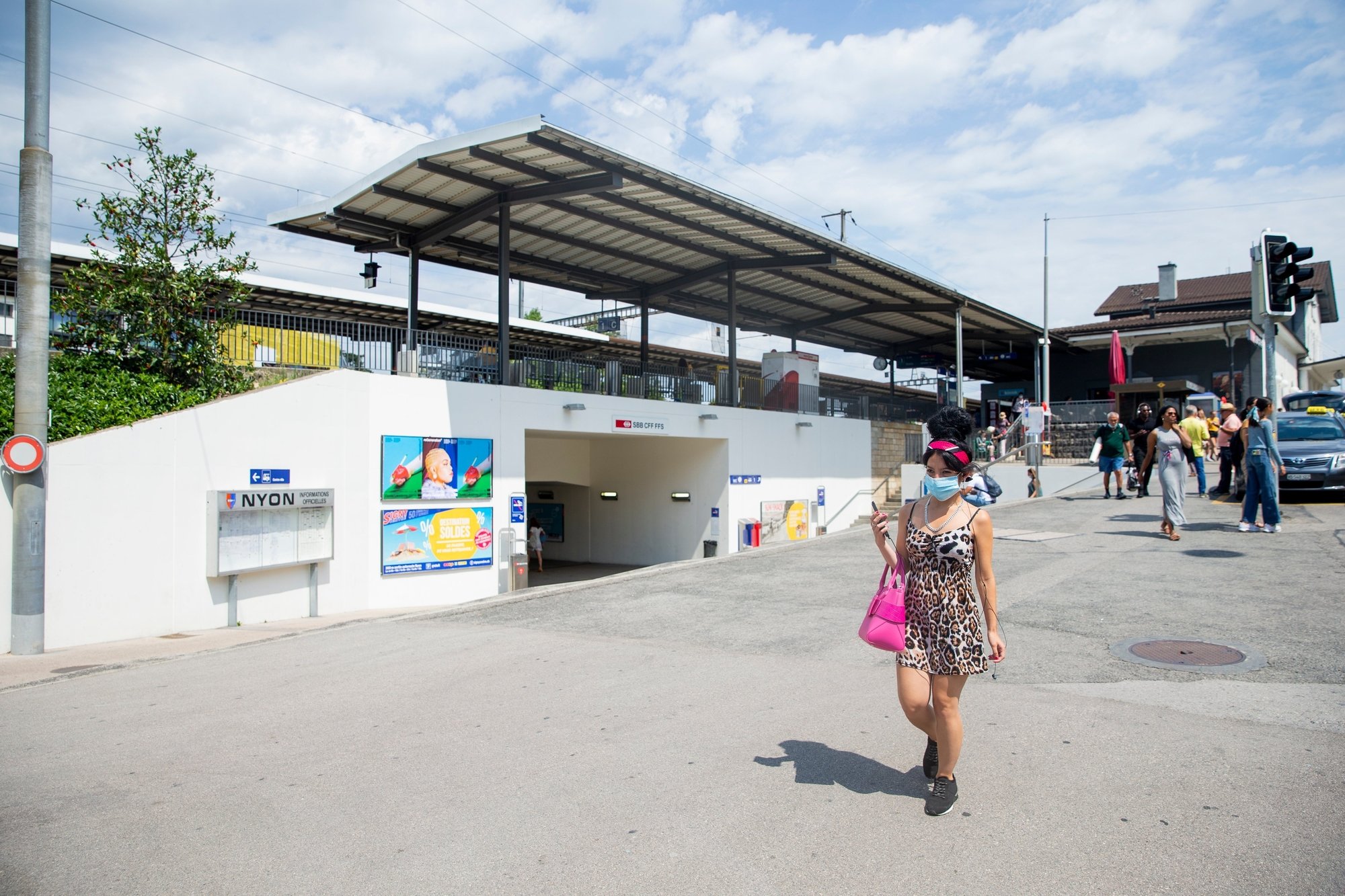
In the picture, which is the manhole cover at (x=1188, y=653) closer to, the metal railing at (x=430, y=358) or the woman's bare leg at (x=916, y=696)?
the woman's bare leg at (x=916, y=696)

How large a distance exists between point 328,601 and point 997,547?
1016cm

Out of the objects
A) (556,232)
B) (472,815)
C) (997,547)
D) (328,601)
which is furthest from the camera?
(556,232)

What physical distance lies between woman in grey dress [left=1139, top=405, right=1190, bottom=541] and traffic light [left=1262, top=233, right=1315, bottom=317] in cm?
187

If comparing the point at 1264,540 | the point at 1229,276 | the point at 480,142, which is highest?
the point at 1229,276

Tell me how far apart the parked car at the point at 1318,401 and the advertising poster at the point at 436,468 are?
63.2ft

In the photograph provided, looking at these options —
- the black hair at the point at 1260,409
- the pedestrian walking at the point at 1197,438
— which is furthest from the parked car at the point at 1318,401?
the black hair at the point at 1260,409

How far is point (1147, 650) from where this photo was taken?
677cm

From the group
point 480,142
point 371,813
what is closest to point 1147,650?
point 371,813

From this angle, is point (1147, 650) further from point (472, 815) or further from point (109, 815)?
point (109, 815)

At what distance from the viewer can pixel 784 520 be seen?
82.0ft

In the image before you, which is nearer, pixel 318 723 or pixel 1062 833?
pixel 1062 833

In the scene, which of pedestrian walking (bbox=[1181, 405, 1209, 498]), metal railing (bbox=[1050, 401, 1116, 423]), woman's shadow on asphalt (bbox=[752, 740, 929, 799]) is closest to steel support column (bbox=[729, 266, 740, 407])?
pedestrian walking (bbox=[1181, 405, 1209, 498])

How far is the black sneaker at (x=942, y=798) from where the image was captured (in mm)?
3963

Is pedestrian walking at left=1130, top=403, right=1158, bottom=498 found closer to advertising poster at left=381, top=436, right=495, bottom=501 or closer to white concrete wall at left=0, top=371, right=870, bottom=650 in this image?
white concrete wall at left=0, top=371, right=870, bottom=650
